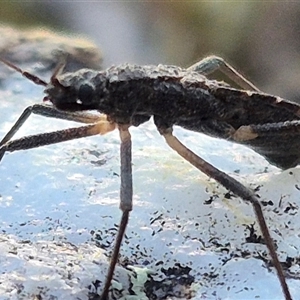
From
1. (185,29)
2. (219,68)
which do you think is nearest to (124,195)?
(219,68)

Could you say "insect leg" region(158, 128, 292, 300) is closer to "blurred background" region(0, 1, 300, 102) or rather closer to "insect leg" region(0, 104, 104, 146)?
"insect leg" region(0, 104, 104, 146)

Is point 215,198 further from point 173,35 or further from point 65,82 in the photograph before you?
point 173,35

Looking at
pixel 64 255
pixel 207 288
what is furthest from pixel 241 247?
pixel 64 255

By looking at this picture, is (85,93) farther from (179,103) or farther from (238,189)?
(238,189)

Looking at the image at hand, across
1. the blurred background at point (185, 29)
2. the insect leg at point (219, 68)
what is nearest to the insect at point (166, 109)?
the insect leg at point (219, 68)

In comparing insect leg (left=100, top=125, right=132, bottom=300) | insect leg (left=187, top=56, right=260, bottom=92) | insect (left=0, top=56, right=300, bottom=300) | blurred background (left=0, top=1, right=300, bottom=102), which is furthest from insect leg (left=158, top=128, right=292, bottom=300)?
blurred background (left=0, top=1, right=300, bottom=102)

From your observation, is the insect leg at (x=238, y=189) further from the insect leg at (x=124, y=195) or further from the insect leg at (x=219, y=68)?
the insect leg at (x=219, y=68)
